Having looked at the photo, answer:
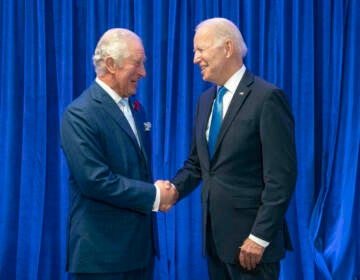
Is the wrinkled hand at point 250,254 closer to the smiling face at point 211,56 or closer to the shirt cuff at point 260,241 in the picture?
the shirt cuff at point 260,241

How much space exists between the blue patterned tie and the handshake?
0.27 meters

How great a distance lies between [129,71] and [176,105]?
1165 mm

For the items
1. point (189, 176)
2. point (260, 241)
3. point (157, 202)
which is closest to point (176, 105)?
point (189, 176)

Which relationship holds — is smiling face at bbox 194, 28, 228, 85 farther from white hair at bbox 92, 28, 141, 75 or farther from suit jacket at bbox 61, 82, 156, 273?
suit jacket at bbox 61, 82, 156, 273

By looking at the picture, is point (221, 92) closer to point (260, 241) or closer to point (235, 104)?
point (235, 104)

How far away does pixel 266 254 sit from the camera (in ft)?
5.83

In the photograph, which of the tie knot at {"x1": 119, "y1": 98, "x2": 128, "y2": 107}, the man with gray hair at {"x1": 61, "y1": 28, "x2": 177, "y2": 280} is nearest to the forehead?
the man with gray hair at {"x1": 61, "y1": 28, "x2": 177, "y2": 280}

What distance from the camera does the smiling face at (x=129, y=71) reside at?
191 cm

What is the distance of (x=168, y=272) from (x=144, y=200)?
1.39 meters

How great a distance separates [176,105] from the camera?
307cm

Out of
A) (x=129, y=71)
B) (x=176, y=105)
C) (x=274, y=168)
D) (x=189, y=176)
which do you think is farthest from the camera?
(x=176, y=105)

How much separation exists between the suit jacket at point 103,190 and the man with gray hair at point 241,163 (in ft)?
0.97

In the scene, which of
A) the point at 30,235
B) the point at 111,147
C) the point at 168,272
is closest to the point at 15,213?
the point at 30,235

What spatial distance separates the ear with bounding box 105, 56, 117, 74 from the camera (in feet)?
6.17
